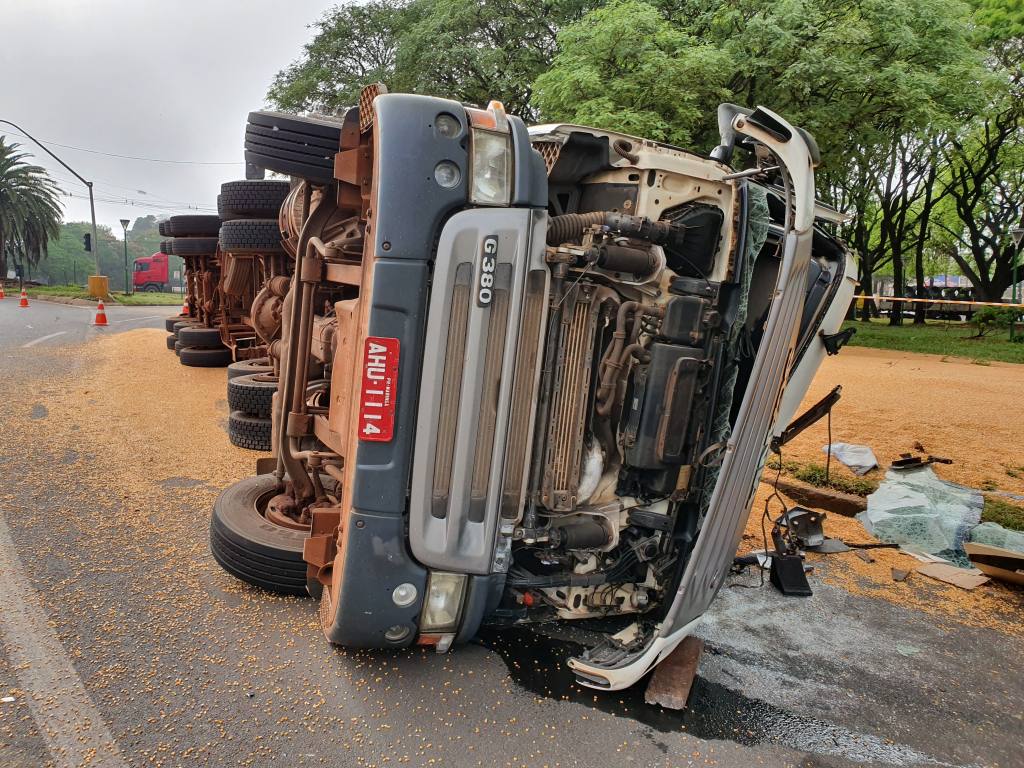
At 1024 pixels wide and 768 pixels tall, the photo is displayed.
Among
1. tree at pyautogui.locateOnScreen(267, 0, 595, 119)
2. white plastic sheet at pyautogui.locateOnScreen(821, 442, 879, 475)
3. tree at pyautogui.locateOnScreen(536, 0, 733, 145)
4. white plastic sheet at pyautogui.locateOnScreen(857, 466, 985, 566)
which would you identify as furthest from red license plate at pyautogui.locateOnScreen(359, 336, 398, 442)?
tree at pyautogui.locateOnScreen(267, 0, 595, 119)

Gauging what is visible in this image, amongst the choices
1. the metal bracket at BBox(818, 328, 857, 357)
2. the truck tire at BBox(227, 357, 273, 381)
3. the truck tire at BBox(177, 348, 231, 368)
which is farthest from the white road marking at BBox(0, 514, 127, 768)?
the truck tire at BBox(177, 348, 231, 368)

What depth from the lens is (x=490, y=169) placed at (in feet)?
8.04

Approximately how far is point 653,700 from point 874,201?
30441mm

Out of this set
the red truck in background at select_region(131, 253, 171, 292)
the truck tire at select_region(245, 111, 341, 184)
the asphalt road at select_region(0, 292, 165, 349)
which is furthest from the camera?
the red truck in background at select_region(131, 253, 171, 292)

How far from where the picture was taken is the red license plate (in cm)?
236

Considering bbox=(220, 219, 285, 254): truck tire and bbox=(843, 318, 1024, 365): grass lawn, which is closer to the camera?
bbox=(220, 219, 285, 254): truck tire

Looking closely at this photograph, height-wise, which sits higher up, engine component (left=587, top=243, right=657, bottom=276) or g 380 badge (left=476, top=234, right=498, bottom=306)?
engine component (left=587, top=243, right=657, bottom=276)

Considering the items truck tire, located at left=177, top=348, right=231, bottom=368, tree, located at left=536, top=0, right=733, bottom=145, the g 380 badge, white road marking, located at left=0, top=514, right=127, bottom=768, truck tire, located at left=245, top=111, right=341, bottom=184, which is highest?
tree, located at left=536, top=0, right=733, bottom=145

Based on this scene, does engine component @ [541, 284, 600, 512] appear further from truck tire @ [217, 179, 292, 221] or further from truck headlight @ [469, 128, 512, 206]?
truck tire @ [217, 179, 292, 221]

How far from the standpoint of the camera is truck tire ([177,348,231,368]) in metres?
10.2

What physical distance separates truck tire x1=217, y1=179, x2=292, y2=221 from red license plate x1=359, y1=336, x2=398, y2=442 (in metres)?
5.05

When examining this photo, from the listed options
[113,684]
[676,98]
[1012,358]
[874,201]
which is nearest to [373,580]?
[113,684]

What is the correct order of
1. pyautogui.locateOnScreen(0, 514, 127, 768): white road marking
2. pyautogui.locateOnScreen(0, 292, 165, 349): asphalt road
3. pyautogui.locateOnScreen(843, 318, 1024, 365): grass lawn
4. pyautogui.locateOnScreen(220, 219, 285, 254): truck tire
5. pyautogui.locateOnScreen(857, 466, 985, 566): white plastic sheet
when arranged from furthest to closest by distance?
pyautogui.locateOnScreen(843, 318, 1024, 365): grass lawn < pyautogui.locateOnScreen(0, 292, 165, 349): asphalt road < pyautogui.locateOnScreen(220, 219, 285, 254): truck tire < pyautogui.locateOnScreen(857, 466, 985, 566): white plastic sheet < pyautogui.locateOnScreen(0, 514, 127, 768): white road marking

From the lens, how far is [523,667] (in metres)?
2.89
